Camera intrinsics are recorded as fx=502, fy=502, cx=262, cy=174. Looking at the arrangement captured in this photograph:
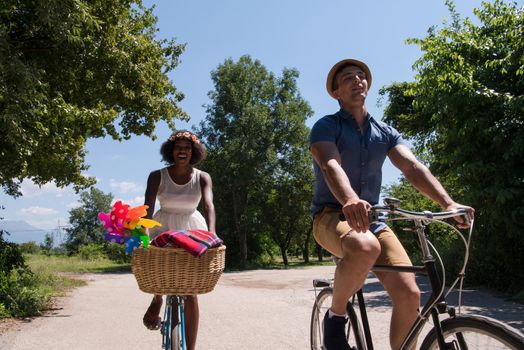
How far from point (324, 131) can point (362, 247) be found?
2.55 ft

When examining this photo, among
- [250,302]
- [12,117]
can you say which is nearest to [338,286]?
[12,117]

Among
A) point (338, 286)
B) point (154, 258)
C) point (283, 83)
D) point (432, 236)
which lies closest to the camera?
point (338, 286)

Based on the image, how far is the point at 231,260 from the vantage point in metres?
37.2

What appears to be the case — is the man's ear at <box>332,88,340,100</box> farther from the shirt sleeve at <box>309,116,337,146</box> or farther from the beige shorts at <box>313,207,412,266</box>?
the beige shorts at <box>313,207,412,266</box>

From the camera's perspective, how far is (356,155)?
10.3 feet

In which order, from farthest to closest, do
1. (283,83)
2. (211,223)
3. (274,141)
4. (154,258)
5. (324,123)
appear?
(283,83) → (274,141) → (211,223) → (154,258) → (324,123)

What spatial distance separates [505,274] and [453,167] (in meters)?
2.69

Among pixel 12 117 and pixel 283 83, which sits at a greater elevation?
pixel 283 83

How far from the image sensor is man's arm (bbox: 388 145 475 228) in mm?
2840

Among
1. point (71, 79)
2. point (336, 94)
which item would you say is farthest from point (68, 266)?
point (336, 94)

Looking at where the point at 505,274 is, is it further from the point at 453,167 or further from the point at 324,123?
the point at 324,123

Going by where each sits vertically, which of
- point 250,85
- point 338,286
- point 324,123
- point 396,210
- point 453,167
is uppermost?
point 250,85

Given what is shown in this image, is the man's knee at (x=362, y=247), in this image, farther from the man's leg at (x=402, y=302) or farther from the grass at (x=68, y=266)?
the grass at (x=68, y=266)

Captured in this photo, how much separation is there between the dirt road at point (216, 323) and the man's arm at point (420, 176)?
3.14 meters
